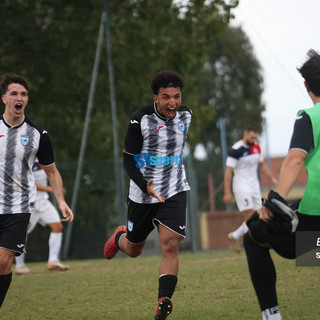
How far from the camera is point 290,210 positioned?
457 centimetres

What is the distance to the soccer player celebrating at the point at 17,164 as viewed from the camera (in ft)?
21.1

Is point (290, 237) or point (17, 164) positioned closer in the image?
point (290, 237)

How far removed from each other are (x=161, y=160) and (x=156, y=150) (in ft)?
0.38

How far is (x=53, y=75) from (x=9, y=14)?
89.3 inches

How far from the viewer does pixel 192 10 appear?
21.3 metres

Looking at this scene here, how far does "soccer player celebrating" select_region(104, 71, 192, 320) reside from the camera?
22.4 ft

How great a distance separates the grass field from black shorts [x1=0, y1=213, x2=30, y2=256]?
3.45 feet

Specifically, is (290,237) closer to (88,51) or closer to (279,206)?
(279,206)

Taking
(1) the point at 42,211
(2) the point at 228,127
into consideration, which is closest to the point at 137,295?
(1) the point at 42,211

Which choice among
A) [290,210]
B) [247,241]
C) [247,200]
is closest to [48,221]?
[247,200]

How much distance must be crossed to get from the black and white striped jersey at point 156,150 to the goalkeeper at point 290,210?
6.53 ft

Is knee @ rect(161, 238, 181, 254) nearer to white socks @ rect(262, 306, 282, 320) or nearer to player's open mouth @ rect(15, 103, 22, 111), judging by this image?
Result: white socks @ rect(262, 306, 282, 320)

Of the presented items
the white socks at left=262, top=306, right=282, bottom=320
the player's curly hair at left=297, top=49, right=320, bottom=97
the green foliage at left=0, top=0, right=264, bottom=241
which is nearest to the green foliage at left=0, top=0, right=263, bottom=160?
the green foliage at left=0, top=0, right=264, bottom=241

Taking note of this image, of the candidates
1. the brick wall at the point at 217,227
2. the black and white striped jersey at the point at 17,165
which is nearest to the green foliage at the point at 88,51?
the brick wall at the point at 217,227
